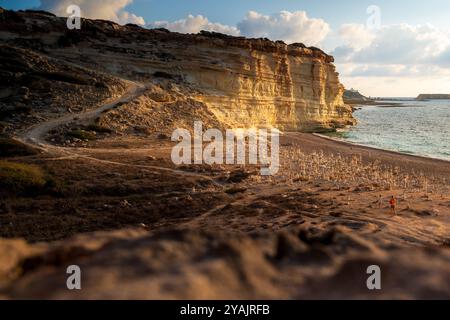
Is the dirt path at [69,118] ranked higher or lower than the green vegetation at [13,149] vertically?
higher

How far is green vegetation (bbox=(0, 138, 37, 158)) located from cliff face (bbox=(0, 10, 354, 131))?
805 inches

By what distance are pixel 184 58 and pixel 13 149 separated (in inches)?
1054

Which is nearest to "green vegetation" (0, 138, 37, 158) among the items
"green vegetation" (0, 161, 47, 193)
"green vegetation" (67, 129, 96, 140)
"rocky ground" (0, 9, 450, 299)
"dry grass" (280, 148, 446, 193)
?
"rocky ground" (0, 9, 450, 299)

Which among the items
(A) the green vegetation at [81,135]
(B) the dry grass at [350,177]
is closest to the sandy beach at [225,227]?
(B) the dry grass at [350,177]

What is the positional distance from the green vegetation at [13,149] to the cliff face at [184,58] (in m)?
20.4

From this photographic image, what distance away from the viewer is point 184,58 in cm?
4516

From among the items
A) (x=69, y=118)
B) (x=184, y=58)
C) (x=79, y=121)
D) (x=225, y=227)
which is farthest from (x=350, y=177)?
(x=184, y=58)

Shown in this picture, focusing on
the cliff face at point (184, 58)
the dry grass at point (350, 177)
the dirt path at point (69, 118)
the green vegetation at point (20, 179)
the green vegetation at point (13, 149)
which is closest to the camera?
the green vegetation at point (20, 179)

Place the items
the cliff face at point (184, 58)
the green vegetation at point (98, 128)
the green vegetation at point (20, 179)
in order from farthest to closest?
1. the cliff face at point (184, 58)
2. the green vegetation at point (98, 128)
3. the green vegetation at point (20, 179)

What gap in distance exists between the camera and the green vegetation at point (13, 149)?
21.7 meters

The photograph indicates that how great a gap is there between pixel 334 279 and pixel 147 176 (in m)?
16.2

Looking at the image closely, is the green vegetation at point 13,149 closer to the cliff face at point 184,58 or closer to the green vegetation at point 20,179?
the green vegetation at point 20,179

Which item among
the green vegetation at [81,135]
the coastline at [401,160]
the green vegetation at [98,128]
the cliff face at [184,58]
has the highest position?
the cliff face at [184,58]

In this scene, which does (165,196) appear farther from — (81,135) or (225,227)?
(81,135)
